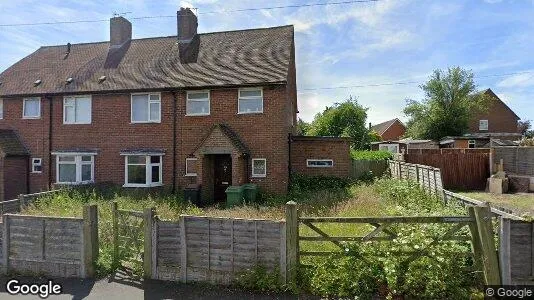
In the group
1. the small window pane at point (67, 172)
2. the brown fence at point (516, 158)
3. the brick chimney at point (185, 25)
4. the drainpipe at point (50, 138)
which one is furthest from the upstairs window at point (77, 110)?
the brown fence at point (516, 158)

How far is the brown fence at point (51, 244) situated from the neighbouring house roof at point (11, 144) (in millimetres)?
12265

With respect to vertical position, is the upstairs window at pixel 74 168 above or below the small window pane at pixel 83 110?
below

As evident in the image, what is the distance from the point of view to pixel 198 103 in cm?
1633

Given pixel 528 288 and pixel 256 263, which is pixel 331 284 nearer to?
pixel 256 263

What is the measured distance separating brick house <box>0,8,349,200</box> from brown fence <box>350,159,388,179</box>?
6464 millimetres

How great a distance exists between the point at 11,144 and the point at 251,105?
12690 mm

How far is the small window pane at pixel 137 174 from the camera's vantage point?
16484 millimetres

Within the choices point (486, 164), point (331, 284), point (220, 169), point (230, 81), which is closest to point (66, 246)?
point (331, 284)

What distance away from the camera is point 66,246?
669 centimetres

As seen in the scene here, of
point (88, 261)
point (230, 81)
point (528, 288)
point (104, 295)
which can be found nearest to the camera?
point (528, 288)

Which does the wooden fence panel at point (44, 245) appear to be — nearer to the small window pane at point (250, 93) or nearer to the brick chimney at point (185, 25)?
the small window pane at point (250, 93)

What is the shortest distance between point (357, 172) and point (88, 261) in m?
17.2

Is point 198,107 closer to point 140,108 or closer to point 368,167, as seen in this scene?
point 140,108

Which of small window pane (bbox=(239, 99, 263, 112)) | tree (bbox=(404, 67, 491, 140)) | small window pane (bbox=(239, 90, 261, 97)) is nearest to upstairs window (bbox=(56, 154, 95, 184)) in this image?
small window pane (bbox=(239, 99, 263, 112))
